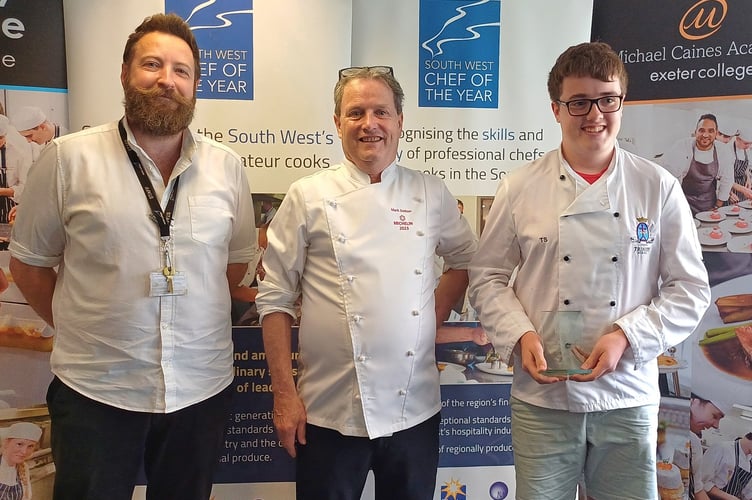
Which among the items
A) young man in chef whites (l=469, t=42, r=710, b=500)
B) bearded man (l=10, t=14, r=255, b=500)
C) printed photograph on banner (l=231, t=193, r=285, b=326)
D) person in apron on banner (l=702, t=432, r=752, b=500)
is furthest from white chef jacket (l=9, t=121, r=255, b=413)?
person in apron on banner (l=702, t=432, r=752, b=500)

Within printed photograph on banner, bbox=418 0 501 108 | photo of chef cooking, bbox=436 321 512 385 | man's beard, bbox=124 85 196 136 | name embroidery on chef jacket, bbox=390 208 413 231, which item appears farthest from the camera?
photo of chef cooking, bbox=436 321 512 385

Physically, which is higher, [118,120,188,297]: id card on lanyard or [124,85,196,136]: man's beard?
[124,85,196,136]: man's beard

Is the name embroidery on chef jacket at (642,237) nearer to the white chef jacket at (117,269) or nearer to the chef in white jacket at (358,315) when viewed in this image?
the chef in white jacket at (358,315)

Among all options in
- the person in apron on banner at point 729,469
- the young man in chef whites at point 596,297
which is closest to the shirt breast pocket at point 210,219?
the young man in chef whites at point 596,297

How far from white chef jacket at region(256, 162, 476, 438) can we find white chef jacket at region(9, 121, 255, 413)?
0.82 ft

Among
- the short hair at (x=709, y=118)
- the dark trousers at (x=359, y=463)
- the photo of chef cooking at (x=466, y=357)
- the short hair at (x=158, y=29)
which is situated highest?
the short hair at (x=158, y=29)

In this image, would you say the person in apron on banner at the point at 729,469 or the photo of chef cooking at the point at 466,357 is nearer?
the person in apron on banner at the point at 729,469

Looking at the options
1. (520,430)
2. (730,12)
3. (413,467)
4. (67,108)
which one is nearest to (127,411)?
(413,467)

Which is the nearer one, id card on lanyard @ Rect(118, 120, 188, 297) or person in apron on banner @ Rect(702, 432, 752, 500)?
id card on lanyard @ Rect(118, 120, 188, 297)

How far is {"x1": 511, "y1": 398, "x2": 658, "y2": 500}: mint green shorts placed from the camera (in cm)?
172

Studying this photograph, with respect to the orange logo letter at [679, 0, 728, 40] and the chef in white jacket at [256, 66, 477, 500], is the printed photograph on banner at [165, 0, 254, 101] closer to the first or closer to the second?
the chef in white jacket at [256, 66, 477, 500]

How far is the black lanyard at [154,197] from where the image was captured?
1764 millimetres

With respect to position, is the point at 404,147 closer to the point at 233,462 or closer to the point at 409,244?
the point at 409,244

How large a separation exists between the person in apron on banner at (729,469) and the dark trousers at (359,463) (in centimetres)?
141
